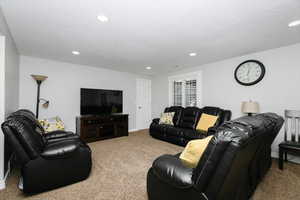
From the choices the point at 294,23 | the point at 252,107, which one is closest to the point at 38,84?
the point at 252,107

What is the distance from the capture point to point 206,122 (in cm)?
356

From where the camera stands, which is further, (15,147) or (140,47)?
(140,47)

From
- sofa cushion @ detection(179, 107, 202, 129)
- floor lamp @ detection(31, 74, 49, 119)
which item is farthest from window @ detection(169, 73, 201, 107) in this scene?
floor lamp @ detection(31, 74, 49, 119)

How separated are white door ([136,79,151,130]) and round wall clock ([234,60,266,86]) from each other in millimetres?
3389

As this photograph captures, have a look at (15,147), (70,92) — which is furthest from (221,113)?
(70,92)

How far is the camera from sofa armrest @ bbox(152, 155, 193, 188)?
113 centimetres

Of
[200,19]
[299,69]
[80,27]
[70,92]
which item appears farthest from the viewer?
[70,92]

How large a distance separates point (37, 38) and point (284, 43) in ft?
15.6

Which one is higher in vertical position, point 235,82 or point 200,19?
point 200,19

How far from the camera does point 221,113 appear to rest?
3.54 m

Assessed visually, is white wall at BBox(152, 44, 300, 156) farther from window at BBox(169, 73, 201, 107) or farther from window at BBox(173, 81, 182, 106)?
window at BBox(173, 81, 182, 106)

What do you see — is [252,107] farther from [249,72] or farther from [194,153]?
[194,153]

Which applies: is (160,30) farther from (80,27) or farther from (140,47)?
(80,27)

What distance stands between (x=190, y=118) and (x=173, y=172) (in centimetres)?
293
